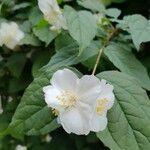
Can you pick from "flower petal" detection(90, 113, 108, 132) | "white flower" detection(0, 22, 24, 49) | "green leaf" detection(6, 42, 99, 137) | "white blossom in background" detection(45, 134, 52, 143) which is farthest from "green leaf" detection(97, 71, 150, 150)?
"white blossom in background" detection(45, 134, 52, 143)

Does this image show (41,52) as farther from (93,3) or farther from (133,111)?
(133,111)

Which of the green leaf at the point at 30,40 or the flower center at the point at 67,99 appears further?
the green leaf at the point at 30,40

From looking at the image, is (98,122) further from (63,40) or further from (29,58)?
(29,58)

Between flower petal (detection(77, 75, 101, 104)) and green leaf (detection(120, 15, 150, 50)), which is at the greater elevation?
flower petal (detection(77, 75, 101, 104))

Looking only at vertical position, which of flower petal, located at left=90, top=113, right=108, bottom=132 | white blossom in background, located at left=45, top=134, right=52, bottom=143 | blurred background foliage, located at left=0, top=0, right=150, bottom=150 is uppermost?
flower petal, located at left=90, top=113, right=108, bottom=132

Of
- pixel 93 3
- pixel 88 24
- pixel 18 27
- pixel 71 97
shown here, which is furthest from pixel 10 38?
pixel 71 97

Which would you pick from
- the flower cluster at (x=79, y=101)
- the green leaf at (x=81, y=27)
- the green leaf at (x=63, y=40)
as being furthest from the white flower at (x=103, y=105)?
the green leaf at (x=63, y=40)

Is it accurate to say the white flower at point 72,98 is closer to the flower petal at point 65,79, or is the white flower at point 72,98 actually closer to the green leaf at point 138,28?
the flower petal at point 65,79

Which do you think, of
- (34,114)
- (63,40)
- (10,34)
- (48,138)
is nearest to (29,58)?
(10,34)

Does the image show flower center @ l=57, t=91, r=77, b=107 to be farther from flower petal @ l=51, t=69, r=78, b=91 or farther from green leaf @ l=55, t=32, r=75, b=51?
green leaf @ l=55, t=32, r=75, b=51
